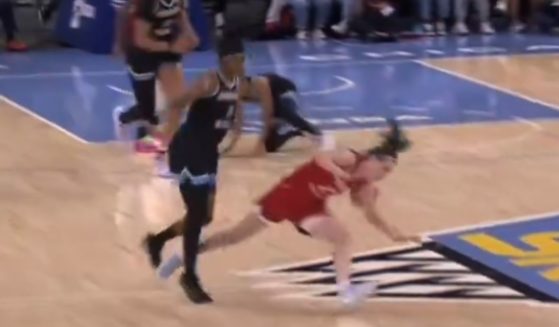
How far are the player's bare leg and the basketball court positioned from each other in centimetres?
8

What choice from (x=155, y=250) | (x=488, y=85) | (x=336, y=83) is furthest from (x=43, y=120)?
(x=155, y=250)

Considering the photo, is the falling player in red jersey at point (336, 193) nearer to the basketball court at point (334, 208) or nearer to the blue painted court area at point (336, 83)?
the basketball court at point (334, 208)

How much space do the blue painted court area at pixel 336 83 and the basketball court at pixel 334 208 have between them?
0.03 metres

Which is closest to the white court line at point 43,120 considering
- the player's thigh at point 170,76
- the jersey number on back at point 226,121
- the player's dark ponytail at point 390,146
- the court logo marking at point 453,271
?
the player's thigh at point 170,76

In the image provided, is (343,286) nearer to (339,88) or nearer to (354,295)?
(354,295)

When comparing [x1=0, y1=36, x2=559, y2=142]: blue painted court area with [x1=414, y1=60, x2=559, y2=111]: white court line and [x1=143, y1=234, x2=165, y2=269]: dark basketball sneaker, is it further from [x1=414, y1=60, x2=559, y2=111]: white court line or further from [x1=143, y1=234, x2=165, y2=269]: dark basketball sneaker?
[x1=143, y1=234, x2=165, y2=269]: dark basketball sneaker

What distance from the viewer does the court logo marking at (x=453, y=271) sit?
6.46 m

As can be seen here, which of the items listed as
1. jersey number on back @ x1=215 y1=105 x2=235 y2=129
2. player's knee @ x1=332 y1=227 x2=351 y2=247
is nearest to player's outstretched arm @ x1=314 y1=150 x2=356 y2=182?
player's knee @ x1=332 y1=227 x2=351 y2=247

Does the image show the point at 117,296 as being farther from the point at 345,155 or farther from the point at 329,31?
the point at 329,31

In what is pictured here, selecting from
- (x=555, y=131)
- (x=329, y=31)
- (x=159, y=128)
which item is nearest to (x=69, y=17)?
(x=329, y=31)

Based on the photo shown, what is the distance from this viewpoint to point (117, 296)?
252 inches

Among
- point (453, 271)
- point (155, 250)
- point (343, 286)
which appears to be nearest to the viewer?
point (343, 286)

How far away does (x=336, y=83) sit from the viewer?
1230cm

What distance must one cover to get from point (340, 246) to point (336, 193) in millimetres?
240
